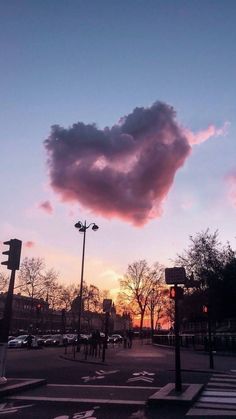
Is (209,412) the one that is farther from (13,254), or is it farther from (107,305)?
(107,305)

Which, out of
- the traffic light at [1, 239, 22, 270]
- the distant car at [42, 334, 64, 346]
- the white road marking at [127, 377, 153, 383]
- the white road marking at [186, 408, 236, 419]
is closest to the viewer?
the white road marking at [186, 408, 236, 419]

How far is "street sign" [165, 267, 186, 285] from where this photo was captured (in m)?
12.3

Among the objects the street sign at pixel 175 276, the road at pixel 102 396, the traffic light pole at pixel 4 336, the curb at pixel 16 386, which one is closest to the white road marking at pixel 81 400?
A: the road at pixel 102 396

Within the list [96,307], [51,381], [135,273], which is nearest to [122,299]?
[135,273]

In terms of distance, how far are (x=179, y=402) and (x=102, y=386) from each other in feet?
13.3

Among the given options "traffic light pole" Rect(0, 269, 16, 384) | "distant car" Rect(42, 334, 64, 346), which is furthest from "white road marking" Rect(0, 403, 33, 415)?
"distant car" Rect(42, 334, 64, 346)

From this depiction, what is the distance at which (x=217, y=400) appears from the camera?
1111 centimetres

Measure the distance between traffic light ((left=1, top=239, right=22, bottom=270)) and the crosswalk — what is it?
6.20 meters

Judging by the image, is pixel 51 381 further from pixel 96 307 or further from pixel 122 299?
pixel 96 307

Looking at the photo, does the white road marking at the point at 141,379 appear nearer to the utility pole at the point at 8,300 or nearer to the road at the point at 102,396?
the road at the point at 102,396

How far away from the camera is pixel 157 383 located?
14383 millimetres

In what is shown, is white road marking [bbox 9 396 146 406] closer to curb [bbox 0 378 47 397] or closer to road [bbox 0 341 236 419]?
road [bbox 0 341 236 419]

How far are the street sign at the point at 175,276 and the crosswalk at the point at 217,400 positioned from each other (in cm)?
291

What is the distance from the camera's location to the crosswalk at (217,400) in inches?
371
